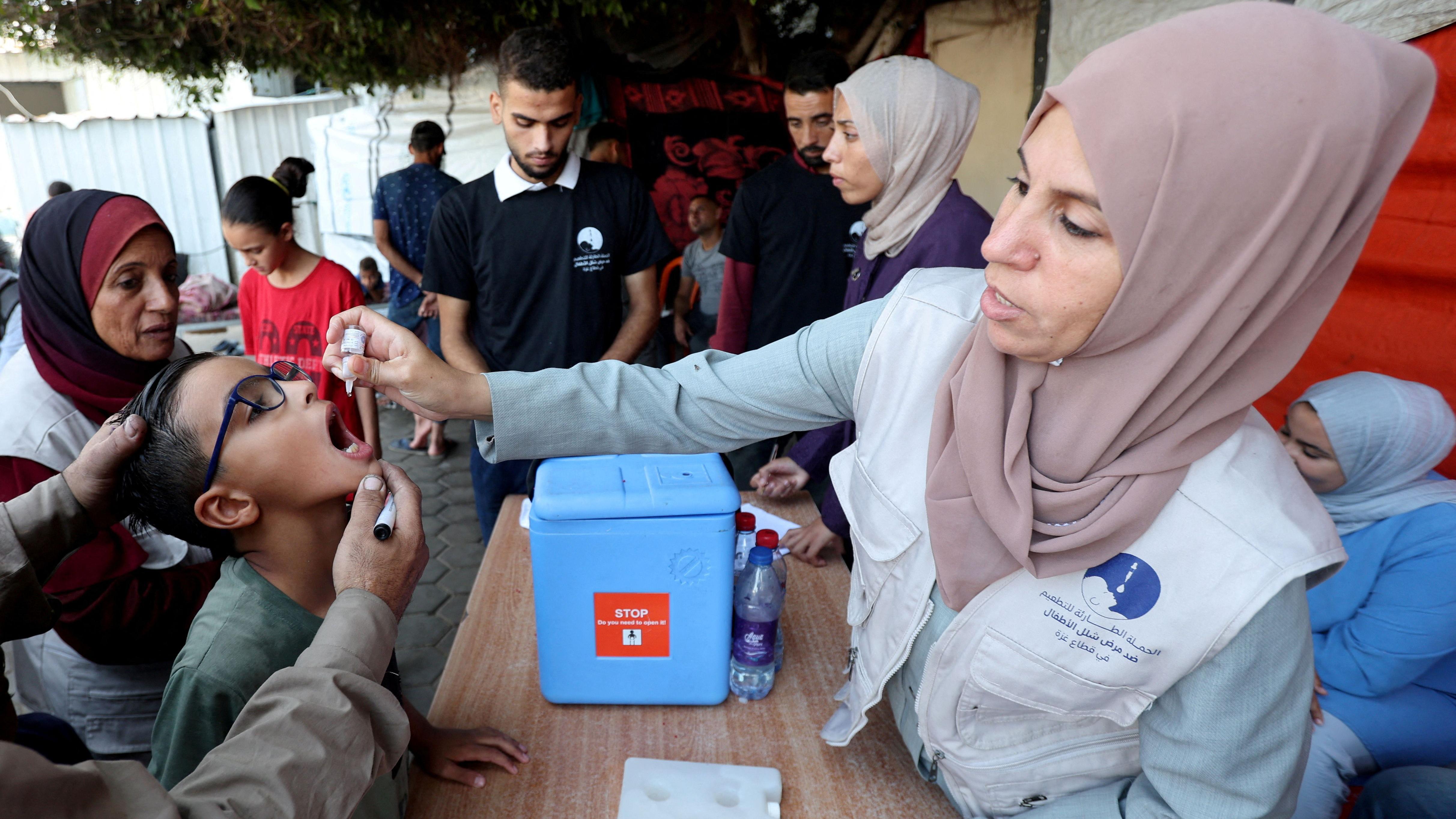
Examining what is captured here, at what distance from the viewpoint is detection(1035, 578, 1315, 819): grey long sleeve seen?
0.99 meters

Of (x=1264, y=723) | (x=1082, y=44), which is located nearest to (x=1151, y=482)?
(x=1264, y=723)

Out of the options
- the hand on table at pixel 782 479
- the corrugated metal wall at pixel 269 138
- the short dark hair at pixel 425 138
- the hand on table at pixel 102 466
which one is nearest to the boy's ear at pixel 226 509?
the hand on table at pixel 102 466

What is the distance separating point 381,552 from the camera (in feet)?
3.96

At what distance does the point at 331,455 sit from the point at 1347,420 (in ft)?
8.13

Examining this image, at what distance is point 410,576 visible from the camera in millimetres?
1245

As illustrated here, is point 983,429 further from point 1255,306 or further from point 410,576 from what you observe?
point 410,576

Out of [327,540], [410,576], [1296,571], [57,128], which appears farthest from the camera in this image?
[57,128]

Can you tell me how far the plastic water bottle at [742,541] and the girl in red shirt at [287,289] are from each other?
2.04 meters

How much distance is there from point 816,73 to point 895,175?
3.10 feet

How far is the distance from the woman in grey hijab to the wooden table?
4.00 feet

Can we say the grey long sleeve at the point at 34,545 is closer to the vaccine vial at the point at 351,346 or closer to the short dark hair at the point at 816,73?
the vaccine vial at the point at 351,346

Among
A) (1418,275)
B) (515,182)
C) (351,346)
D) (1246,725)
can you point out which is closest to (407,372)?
(351,346)

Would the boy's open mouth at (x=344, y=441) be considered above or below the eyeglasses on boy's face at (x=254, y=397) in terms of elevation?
below

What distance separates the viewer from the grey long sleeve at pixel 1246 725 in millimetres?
991
